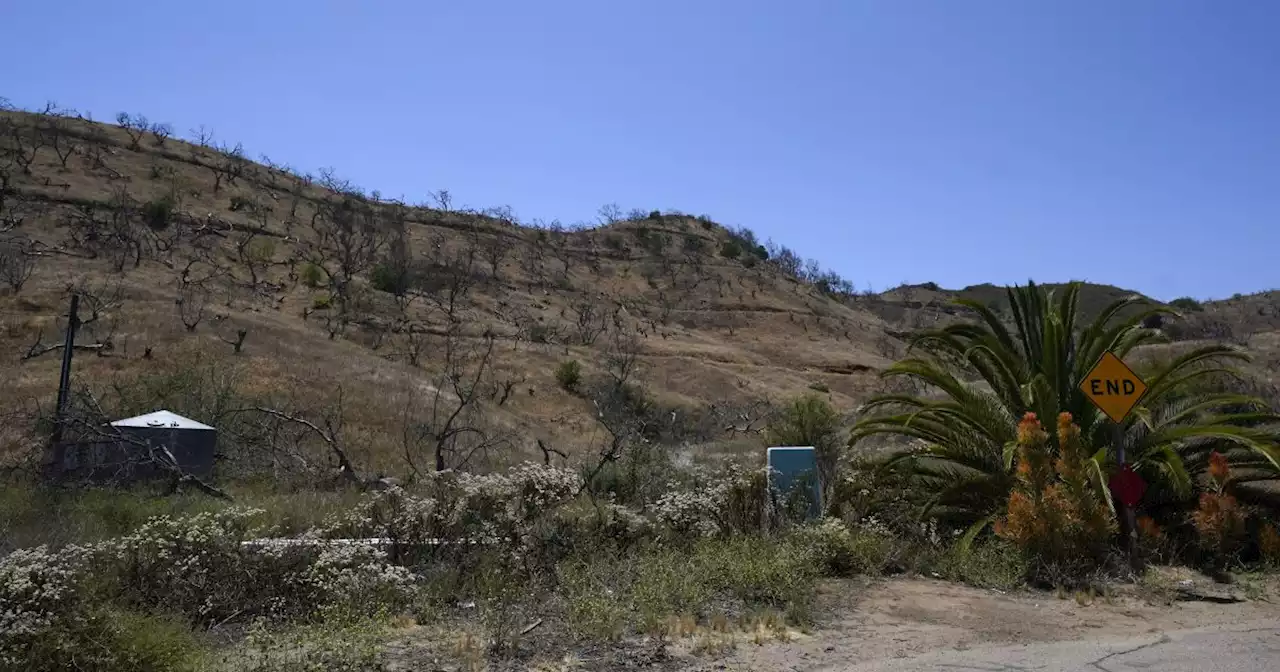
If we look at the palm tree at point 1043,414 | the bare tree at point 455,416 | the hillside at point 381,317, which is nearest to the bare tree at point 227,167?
the hillside at point 381,317

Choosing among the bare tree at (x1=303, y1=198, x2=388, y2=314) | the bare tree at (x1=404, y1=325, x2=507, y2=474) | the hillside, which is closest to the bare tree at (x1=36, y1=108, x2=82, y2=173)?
the hillside

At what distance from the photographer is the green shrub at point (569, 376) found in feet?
130

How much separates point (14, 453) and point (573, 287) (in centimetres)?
5065

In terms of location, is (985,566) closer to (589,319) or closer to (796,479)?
(796,479)

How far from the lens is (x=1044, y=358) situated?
12.9 m

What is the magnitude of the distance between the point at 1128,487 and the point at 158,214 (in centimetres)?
5224

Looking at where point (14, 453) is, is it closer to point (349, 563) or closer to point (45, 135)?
point (349, 563)

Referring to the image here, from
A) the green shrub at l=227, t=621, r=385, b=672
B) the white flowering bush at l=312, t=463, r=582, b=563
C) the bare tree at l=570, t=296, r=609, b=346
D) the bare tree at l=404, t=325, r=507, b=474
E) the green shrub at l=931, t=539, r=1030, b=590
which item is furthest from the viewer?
the bare tree at l=570, t=296, r=609, b=346

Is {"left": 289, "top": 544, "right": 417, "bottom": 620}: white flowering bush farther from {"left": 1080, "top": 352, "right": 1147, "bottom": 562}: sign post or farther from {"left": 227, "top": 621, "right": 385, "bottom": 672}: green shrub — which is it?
{"left": 1080, "top": 352, "right": 1147, "bottom": 562}: sign post

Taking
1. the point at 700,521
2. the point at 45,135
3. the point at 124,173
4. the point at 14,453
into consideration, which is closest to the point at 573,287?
the point at 124,173

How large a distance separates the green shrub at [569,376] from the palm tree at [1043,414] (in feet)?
87.2

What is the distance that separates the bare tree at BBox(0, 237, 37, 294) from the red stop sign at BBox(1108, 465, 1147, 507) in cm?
3455

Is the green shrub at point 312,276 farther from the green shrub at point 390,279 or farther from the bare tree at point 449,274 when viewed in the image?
the bare tree at point 449,274

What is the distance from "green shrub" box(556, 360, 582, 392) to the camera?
39.6 m
